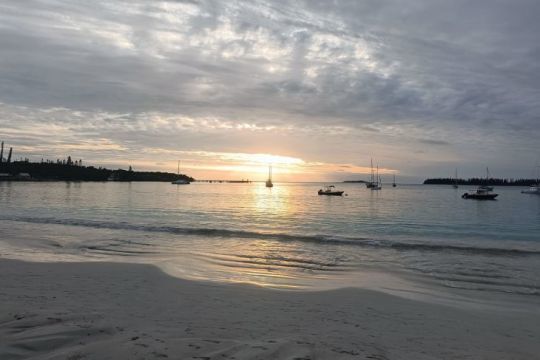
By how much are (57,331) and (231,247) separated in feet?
47.6

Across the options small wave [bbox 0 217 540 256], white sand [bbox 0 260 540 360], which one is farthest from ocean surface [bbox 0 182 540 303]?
white sand [bbox 0 260 540 360]

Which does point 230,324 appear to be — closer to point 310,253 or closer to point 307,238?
point 310,253

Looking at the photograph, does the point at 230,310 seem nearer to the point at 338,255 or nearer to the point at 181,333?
the point at 181,333

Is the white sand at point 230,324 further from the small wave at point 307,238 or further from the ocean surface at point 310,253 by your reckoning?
the small wave at point 307,238

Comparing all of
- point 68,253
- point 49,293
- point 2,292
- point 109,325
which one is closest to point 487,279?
point 109,325

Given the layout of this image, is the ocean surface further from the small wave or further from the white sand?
the white sand

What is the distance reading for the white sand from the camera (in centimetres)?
578

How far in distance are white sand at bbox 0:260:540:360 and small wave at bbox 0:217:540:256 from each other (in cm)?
1263

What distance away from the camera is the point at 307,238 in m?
25.3

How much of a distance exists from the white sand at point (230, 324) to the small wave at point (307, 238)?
12.6 m

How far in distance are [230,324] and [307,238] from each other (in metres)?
18.3

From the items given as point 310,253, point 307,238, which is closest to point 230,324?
point 310,253

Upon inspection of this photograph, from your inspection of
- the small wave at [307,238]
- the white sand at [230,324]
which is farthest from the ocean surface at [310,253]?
the white sand at [230,324]

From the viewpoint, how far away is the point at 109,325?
6.70 metres
